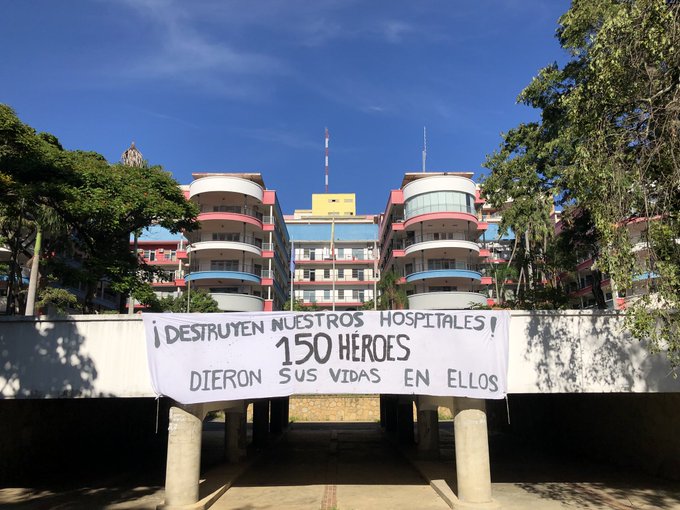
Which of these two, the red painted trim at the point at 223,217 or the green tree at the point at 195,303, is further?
the red painted trim at the point at 223,217

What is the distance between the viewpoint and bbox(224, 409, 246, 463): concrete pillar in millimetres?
23547

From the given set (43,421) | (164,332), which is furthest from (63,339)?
(43,421)

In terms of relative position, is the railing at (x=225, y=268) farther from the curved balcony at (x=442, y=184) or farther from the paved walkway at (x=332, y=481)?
the paved walkway at (x=332, y=481)

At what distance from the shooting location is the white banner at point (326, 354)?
14.0 meters

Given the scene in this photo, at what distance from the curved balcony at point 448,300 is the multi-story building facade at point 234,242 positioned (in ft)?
48.8

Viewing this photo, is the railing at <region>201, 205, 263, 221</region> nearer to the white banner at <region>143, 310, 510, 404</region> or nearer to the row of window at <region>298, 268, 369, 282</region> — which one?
the row of window at <region>298, 268, 369, 282</region>

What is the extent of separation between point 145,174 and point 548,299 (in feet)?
77.4

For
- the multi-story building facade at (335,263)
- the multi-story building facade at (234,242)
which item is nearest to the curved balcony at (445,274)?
the multi-story building facade at (234,242)

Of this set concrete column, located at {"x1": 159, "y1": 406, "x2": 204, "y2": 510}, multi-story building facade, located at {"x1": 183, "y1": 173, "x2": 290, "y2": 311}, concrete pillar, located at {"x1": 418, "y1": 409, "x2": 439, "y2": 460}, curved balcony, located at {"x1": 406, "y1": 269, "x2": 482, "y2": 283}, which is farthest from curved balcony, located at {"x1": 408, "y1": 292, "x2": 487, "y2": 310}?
concrete column, located at {"x1": 159, "y1": 406, "x2": 204, "y2": 510}

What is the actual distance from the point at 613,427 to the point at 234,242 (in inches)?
1470

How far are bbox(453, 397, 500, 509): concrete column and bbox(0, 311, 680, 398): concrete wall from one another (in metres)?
1.38

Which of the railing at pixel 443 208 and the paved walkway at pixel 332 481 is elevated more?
the railing at pixel 443 208

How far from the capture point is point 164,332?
46.5ft

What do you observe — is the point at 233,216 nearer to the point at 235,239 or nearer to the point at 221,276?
the point at 235,239
